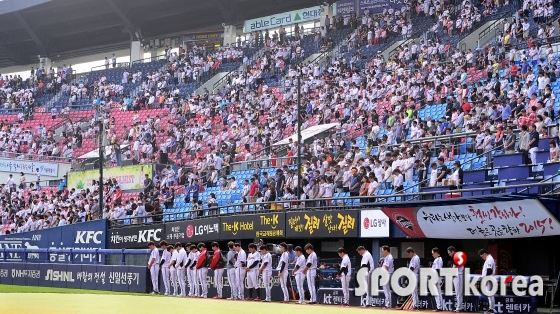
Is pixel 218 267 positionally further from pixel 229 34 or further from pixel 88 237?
pixel 229 34

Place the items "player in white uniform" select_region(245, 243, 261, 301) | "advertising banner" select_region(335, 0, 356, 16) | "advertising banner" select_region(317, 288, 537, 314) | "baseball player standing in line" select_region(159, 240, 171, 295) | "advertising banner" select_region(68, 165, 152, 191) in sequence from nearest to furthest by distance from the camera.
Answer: "advertising banner" select_region(317, 288, 537, 314) < "player in white uniform" select_region(245, 243, 261, 301) < "baseball player standing in line" select_region(159, 240, 171, 295) < "advertising banner" select_region(68, 165, 152, 191) < "advertising banner" select_region(335, 0, 356, 16)

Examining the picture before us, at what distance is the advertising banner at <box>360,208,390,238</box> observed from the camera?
81.1 feet

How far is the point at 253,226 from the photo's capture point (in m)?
29.2

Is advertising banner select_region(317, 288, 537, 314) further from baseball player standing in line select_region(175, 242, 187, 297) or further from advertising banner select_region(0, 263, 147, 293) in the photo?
advertising banner select_region(0, 263, 147, 293)

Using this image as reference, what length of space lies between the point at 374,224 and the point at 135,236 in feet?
39.1

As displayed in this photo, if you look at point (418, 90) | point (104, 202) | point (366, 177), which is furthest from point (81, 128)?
point (366, 177)

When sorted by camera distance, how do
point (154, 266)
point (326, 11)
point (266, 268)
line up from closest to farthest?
point (266, 268) → point (154, 266) → point (326, 11)

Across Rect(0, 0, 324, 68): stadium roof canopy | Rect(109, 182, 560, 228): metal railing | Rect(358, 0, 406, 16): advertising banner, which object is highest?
Rect(0, 0, 324, 68): stadium roof canopy

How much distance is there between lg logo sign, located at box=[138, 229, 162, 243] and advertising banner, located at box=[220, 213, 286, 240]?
135 inches

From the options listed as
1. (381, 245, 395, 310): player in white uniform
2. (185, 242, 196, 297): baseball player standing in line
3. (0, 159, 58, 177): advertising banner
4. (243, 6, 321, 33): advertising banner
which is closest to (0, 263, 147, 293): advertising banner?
(185, 242, 196, 297): baseball player standing in line

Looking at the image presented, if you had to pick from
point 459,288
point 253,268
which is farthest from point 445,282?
point 253,268

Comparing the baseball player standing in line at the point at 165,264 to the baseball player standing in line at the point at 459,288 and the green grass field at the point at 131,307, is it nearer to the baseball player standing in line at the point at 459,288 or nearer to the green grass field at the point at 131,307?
the green grass field at the point at 131,307

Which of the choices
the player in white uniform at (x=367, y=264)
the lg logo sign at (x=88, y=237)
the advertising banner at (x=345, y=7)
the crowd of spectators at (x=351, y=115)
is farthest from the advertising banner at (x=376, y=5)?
the player in white uniform at (x=367, y=264)

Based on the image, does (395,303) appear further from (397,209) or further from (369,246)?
(369,246)
